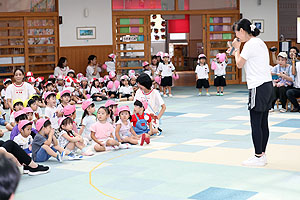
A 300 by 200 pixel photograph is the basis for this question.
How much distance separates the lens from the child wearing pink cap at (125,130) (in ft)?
25.6

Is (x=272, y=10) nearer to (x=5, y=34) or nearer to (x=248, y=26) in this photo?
(x=5, y=34)

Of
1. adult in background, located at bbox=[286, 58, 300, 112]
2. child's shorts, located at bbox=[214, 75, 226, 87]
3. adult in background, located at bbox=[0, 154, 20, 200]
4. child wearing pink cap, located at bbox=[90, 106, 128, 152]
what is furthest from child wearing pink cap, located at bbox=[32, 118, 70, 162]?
child's shorts, located at bbox=[214, 75, 226, 87]

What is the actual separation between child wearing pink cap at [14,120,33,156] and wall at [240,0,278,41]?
538 inches

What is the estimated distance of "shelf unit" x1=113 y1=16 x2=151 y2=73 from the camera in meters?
17.9

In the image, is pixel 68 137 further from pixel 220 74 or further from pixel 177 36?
pixel 177 36

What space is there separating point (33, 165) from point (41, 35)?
1139 cm

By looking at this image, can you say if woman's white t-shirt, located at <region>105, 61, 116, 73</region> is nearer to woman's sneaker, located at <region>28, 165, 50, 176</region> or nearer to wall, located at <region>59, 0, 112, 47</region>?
wall, located at <region>59, 0, 112, 47</region>

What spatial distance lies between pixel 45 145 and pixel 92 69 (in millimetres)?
10432

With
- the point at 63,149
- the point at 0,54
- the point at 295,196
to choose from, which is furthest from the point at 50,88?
the point at 295,196

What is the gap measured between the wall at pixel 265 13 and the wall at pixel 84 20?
5.28m

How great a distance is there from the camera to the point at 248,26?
6.00m

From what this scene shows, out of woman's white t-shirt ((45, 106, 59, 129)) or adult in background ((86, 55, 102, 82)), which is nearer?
woman's white t-shirt ((45, 106, 59, 129))

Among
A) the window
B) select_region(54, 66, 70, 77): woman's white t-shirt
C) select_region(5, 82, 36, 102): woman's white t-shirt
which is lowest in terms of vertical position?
select_region(5, 82, 36, 102): woman's white t-shirt

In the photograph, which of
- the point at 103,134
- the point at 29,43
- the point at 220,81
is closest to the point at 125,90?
the point at 220,81
